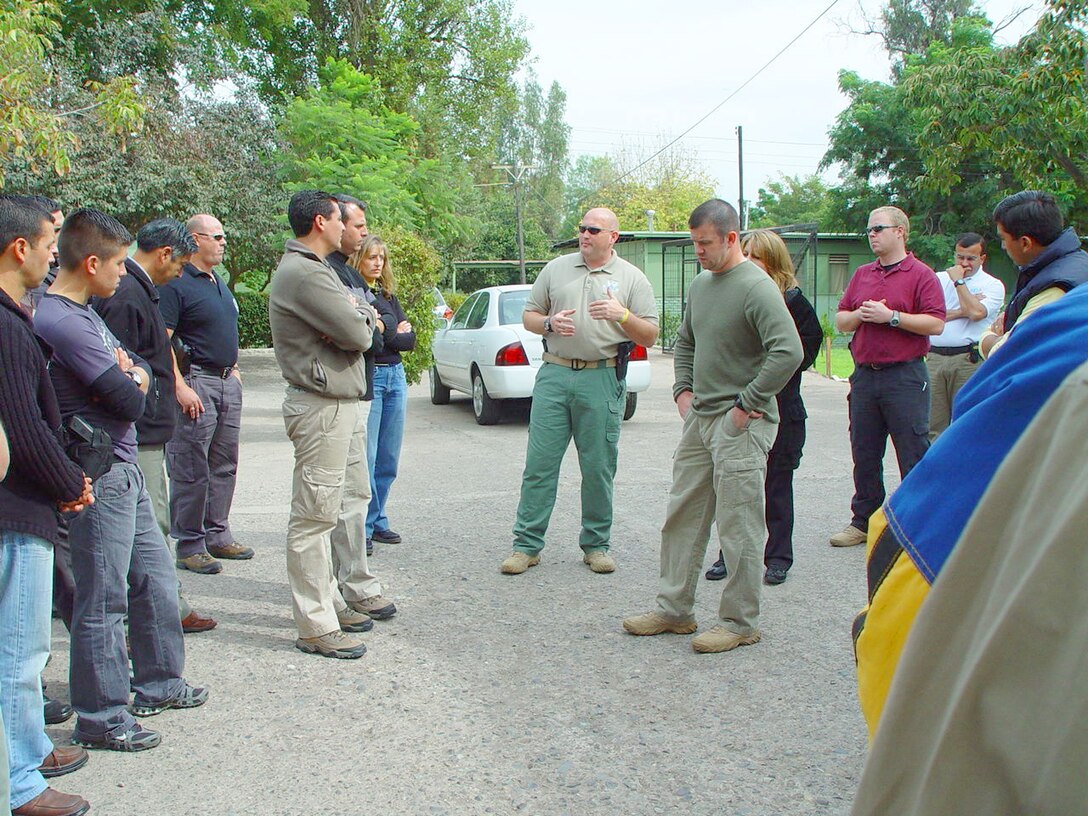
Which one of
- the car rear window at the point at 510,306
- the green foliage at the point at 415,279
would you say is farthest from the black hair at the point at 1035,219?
the car rear window at the point at 510,306

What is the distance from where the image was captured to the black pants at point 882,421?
5.94m

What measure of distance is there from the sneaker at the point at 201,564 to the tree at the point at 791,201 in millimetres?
58725

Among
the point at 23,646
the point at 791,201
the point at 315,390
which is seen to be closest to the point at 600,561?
the point at 315,390

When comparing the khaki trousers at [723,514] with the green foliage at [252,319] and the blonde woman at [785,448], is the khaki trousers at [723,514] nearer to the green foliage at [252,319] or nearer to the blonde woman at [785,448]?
the blonde woman at [785,448]

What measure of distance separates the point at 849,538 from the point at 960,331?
6.18 feet

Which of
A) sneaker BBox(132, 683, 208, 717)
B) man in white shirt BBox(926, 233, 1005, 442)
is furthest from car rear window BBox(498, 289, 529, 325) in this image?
sneaker BBox(132, 683, 208, 717)

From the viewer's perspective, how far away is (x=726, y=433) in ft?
14.9

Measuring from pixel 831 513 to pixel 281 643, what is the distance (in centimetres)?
415

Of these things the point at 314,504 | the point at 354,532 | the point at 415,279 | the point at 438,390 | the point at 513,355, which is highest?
the point at 415,279

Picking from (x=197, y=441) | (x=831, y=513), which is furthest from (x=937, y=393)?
(x=197, y=441)

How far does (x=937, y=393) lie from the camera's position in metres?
7.08

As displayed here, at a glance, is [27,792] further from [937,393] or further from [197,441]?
[937,393]

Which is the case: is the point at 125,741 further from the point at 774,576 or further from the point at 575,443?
the point at 774,576

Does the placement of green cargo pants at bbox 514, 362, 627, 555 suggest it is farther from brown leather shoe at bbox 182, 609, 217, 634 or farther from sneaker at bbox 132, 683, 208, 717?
sneaker at bbox 132, 683, 208, 717
